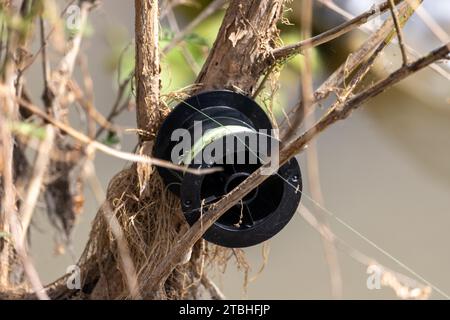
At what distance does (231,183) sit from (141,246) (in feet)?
0.71

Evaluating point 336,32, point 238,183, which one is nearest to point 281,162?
point 238,183

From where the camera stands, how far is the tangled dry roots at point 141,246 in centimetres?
130

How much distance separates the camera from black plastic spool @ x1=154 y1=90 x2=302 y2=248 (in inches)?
46.4

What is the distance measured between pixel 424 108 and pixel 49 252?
53.0 inches

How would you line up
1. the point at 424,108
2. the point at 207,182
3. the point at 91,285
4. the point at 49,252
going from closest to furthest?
1. the point at 207,182
2. the point at 91,285
3. the point at 49,252
4. the point at 424,108

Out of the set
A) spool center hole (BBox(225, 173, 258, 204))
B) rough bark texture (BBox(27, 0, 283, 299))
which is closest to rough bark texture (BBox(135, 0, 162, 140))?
rough bark texture (BBox(27, 0, 283, 299))

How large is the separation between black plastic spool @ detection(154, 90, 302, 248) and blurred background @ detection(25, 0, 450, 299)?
75cm

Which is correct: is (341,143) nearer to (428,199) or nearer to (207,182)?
(428,199)

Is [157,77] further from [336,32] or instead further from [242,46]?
[336,32]

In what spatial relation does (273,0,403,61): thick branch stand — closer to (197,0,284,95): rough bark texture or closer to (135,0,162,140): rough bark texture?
(197,0,284,95): rough bark texture

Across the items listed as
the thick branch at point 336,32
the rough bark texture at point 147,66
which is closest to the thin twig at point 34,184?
the rough bark texture at point 147,66
